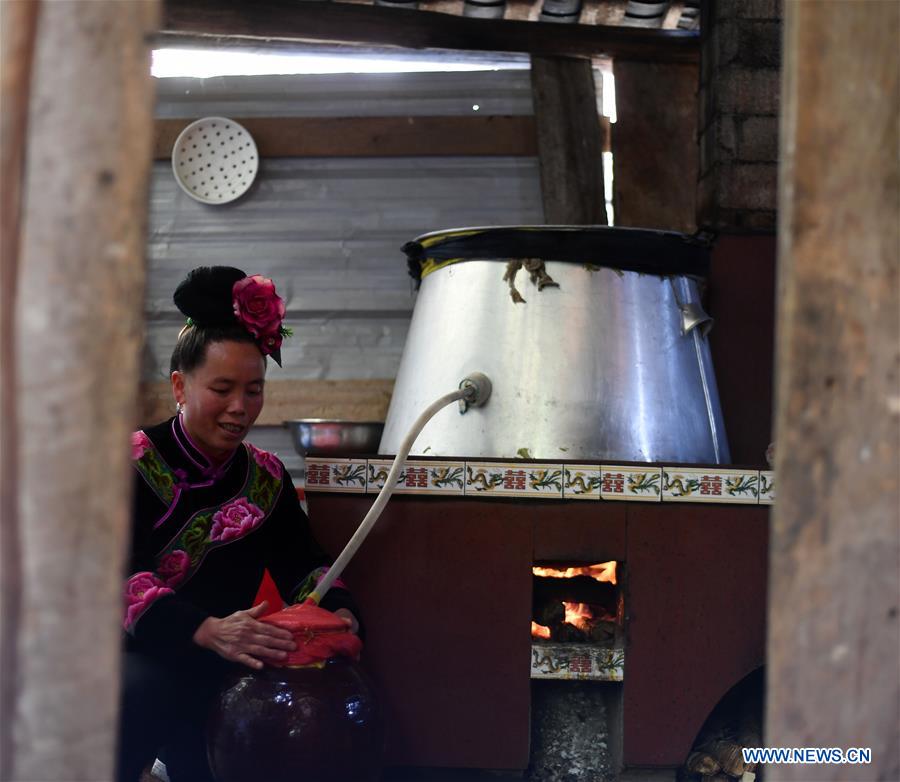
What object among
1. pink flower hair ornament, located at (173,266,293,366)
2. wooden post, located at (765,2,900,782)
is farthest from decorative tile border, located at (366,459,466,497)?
wooden post, located at (765,2,900,782)

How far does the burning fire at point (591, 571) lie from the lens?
3.07m

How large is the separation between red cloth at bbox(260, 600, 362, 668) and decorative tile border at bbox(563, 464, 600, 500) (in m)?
0.76

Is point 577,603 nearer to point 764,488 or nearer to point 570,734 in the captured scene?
point 570,734

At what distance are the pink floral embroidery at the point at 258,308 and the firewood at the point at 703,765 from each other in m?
1.65

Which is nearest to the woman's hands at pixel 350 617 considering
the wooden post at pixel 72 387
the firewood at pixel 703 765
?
the firewood at pixel 703 765

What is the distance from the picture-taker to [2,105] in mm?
1387

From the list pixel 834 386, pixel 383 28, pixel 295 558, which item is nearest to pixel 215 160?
pixel 383 28

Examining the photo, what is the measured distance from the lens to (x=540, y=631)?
306 cm

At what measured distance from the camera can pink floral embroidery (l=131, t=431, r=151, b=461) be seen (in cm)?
271

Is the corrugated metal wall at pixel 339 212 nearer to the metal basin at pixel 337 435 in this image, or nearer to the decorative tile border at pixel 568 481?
the metal basin at pixel 337 435

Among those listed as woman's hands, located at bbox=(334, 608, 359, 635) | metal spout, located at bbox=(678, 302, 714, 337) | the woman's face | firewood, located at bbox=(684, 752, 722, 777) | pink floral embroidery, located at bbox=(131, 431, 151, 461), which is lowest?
firewood, located at bbox=(684, 752, 722, 777)

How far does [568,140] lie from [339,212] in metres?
1.12

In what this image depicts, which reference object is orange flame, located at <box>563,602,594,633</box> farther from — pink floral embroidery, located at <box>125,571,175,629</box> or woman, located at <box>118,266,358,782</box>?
pink floral embroidery, located at <box>125,571,175,629</box>

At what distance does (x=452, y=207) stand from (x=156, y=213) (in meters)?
1.42
